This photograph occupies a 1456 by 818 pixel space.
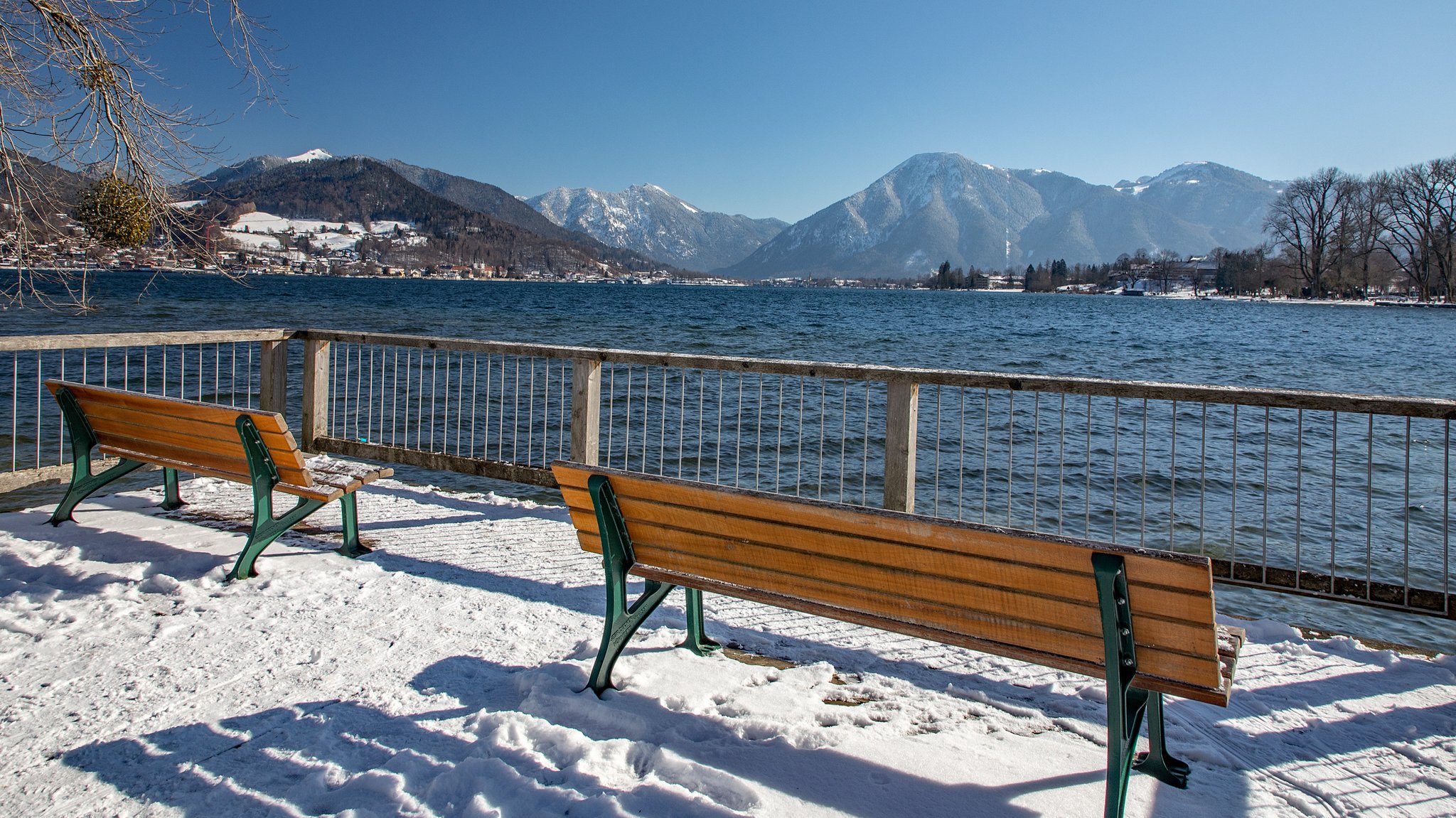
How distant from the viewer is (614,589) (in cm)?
330

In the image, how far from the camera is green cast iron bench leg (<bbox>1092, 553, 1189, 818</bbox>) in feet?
7.37

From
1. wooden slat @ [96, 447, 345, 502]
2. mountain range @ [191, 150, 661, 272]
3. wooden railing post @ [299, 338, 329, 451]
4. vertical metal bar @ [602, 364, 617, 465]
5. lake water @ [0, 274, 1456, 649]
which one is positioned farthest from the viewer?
mountain range @ [191, 150, 661, 272]

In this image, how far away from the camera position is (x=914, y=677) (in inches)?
146

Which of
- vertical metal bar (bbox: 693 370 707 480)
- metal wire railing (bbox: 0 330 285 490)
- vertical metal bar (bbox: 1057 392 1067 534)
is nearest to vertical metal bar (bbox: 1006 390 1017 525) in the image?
vertical metal bar (bbox: 1057 392 1067 534)

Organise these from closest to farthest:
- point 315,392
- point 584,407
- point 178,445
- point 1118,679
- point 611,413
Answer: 1. point 1118,679
2. point 178,445
3. point 584,407
4. point 315,392
5. point 611,413

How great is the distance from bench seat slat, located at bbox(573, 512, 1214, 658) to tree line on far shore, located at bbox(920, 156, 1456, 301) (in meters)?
104

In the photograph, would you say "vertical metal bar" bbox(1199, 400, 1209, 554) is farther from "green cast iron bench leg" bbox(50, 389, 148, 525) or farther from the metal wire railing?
"green cast iron bench leg" bbox(50, 389, 148, 525)

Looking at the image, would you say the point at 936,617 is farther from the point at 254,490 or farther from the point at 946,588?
the point at 254,490

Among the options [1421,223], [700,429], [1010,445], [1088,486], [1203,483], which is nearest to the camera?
[1203,483]

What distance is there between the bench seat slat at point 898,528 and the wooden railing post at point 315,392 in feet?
18.2

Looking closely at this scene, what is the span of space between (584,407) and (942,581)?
4407 millimetres

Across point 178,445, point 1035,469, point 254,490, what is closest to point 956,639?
point 254,490

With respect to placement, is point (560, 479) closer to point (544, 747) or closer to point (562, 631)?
point (544, 747)

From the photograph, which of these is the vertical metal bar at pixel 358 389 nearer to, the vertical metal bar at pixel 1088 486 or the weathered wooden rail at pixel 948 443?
the weathered wooden rail at pixel 948 443
